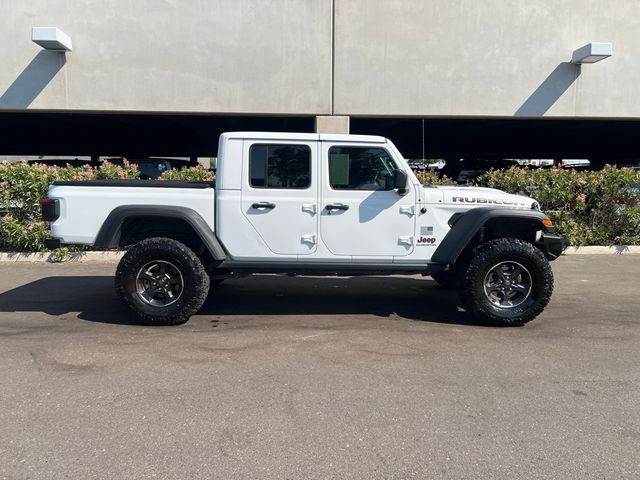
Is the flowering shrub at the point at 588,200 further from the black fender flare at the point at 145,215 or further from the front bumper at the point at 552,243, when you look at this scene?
the black fender flare at the point at 145,215

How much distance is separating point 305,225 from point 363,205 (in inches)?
26.0

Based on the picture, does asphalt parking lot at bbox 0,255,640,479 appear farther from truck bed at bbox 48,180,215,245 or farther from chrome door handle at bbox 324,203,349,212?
chrome door handle at bbox 324,203,349,212

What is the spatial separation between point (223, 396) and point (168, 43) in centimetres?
881

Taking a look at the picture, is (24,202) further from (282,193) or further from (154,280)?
(282,193)

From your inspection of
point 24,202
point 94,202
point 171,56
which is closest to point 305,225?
point 94,202

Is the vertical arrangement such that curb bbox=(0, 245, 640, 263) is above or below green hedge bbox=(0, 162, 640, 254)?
below

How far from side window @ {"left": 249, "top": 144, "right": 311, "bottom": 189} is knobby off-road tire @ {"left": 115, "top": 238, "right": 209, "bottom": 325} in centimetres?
108

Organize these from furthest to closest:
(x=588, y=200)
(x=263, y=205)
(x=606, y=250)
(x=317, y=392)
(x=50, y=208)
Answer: (x=588, y=200) < (x=606, y=250) < (x=263, y=205) < (x=50, y=208) < (x=317, y=392)

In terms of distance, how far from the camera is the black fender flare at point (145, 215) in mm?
5270

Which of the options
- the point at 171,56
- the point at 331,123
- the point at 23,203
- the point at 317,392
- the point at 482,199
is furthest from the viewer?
the point at 331,123

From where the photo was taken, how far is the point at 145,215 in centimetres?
532

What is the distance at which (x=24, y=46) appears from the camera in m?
10.4

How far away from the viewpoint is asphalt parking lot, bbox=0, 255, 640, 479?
2924 millimetres

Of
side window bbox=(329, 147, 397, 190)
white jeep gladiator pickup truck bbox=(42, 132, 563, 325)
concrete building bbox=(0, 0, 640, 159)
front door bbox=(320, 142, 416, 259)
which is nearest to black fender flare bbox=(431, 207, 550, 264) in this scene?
white jeep gladiator pickup truck bbox=(42, 132, 563, 325)
